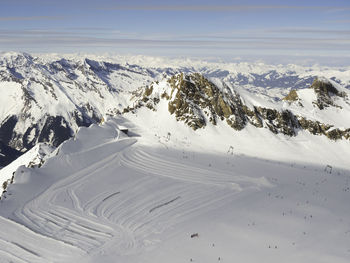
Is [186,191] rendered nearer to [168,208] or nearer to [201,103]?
[168,208]

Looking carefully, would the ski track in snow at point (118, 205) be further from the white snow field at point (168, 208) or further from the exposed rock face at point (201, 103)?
the exposed rock face at point (201, 103)

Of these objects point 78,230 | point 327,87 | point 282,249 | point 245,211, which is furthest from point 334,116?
point 78,230

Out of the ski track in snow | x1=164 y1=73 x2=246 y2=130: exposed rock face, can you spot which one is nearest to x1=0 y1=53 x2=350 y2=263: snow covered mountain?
the ski track in snow

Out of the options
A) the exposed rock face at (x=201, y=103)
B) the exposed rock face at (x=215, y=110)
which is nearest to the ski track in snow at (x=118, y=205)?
the exposed rock face at (x=201, y=103)

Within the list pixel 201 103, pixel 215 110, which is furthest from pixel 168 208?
pixel 201 103

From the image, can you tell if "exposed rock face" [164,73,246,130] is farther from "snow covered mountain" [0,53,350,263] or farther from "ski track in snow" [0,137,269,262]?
"ski track in snow" [0,137,269,262]

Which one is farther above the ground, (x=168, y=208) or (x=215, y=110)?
(x=215, y=110)
